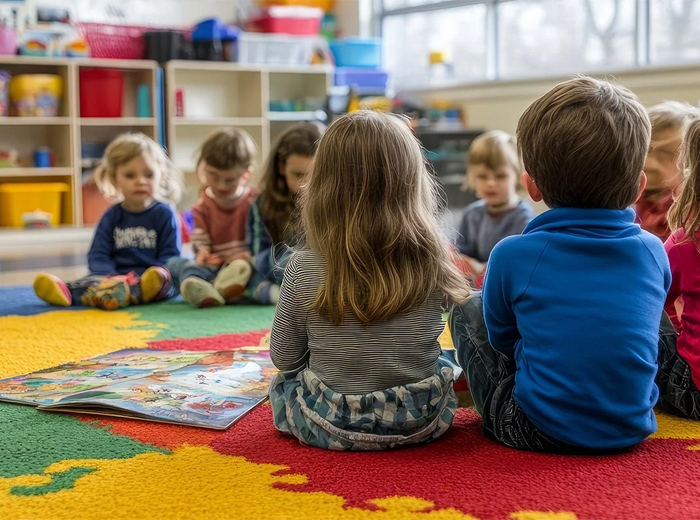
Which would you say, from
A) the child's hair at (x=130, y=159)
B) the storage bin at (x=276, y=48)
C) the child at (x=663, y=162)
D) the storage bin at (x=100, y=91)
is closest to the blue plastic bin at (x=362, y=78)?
the storage bin at (x=276, y=48)

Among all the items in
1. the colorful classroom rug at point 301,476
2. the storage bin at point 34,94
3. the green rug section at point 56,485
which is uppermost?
the storage bin at point 34,94

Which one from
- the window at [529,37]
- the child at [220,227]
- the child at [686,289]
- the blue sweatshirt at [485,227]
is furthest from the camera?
the window at [529,37]

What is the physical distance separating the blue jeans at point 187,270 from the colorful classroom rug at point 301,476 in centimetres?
113

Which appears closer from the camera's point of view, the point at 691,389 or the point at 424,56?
the point at 691,389

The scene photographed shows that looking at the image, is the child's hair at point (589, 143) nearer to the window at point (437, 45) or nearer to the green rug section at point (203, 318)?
the green rug section at point (203, 318)

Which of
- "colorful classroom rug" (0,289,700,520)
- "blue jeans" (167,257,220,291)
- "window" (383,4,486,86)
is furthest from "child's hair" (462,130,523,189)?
"window" (383,4,486,86)

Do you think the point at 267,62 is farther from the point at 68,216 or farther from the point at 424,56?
the point at 68,216

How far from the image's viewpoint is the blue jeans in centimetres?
253

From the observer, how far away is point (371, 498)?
102cm

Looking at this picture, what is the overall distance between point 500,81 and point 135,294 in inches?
114

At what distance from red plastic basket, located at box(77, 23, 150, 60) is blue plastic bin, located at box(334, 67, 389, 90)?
1.14 meters

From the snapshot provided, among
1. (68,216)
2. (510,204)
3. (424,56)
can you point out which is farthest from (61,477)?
(424,56)

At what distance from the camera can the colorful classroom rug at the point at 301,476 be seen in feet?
3.22

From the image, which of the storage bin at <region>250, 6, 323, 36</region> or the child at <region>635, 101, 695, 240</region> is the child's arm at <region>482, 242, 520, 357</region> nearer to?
the child at <region>635, 101, 695, 240</region>
